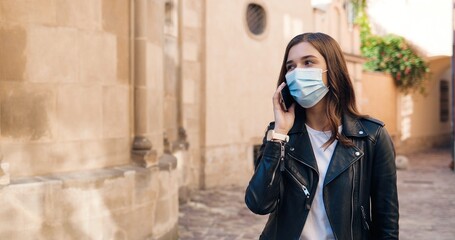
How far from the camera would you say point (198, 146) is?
10.1 metres

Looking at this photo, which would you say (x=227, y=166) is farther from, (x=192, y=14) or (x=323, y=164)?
(x=323, y=164)

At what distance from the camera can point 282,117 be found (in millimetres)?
2209

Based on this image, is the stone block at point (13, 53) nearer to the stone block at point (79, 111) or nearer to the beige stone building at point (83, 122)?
the beige stone building at point (83, 122)

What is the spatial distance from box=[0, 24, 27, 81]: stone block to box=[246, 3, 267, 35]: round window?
7.40 metres

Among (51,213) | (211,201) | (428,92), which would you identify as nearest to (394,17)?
(428,92)

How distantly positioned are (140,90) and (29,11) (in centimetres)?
133

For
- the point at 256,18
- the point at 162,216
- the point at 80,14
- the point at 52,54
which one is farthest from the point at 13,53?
the point at 256,18

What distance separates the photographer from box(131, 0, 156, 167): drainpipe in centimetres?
524

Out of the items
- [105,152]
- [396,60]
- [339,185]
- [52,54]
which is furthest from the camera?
[396,60]

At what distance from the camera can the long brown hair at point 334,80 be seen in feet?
7.22

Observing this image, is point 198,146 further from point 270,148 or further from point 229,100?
point 270,148

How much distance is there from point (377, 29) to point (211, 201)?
45.0ft

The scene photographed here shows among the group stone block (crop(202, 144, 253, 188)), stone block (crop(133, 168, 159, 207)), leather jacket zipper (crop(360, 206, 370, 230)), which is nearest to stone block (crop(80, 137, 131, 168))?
stone block (crop(133, 168, 159, 207))

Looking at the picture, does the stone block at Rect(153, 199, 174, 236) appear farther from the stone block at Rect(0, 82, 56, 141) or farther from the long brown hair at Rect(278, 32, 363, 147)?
the long brown hair at Rect(278, 32, 363, 147)
